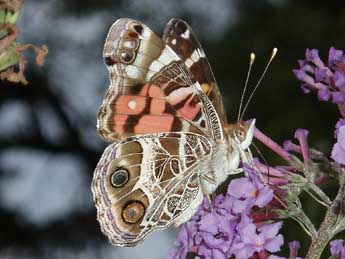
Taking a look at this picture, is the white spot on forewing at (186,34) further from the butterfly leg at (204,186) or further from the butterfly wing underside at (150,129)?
the butterfly leg at (204,186)

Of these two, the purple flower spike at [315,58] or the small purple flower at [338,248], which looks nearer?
the small purple flower at [338,248]

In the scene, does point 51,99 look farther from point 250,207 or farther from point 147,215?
point 250,207

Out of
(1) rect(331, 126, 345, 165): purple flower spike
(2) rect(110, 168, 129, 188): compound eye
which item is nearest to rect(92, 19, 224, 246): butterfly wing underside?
(2) rect(110, 168, 129, 188): compound eye

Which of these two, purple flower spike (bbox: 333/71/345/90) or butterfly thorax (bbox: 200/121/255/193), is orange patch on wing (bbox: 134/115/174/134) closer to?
butterfly thorax (bbox: 200/121/255/193)

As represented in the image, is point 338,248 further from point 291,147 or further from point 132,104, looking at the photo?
point 132,104

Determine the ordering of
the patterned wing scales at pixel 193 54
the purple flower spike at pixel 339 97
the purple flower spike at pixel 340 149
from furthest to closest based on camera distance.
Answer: the patterned wing scales at pixel 193 54
the purple flower spike at pixel 339 97
the purple flower spike at pixel 340 149

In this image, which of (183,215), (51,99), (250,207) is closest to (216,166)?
(183,215)

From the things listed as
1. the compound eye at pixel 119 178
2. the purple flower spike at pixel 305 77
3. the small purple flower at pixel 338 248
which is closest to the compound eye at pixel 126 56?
the compound eye at pixel 119 178
